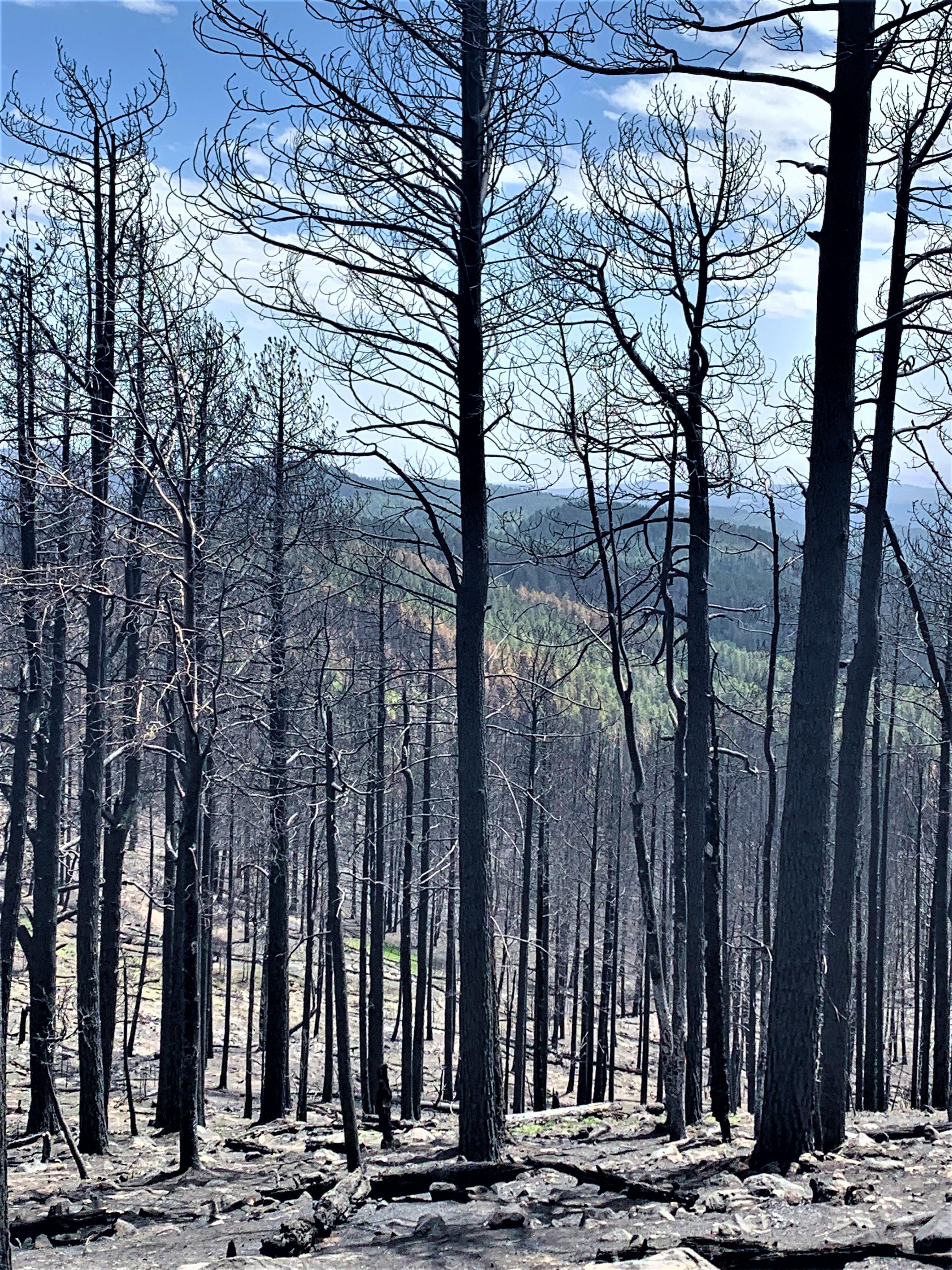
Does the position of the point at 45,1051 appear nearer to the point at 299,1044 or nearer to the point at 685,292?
the point at 685,292

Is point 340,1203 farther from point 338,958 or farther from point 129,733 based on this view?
point 129,733

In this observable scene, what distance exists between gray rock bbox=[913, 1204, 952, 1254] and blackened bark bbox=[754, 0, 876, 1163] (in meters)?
2.11

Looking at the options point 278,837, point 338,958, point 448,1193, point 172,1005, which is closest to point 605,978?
point 278,837

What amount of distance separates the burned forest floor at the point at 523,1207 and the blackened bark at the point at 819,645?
2.27ft

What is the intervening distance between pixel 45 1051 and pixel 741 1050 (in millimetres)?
31598

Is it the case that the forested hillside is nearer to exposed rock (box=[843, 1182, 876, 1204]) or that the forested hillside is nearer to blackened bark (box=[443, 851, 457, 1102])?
exposed rock (box=[843, 1182, 876, 1204])

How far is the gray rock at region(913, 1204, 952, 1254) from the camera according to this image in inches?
181

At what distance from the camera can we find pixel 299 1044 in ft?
102

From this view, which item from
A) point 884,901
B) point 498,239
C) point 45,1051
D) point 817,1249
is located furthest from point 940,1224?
point 884,901

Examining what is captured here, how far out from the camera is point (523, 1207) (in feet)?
22.1

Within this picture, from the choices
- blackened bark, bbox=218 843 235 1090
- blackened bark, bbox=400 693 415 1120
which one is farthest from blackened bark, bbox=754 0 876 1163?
blackened bark, bbox=218 843 235 1090

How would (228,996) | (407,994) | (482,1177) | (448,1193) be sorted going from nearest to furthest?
(448,1193) → (482,1177) → (407,994) → (228,996)

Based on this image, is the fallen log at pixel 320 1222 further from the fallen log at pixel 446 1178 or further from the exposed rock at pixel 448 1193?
the exposed rock at pixel 448 1193

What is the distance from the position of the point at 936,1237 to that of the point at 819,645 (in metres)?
3.74
